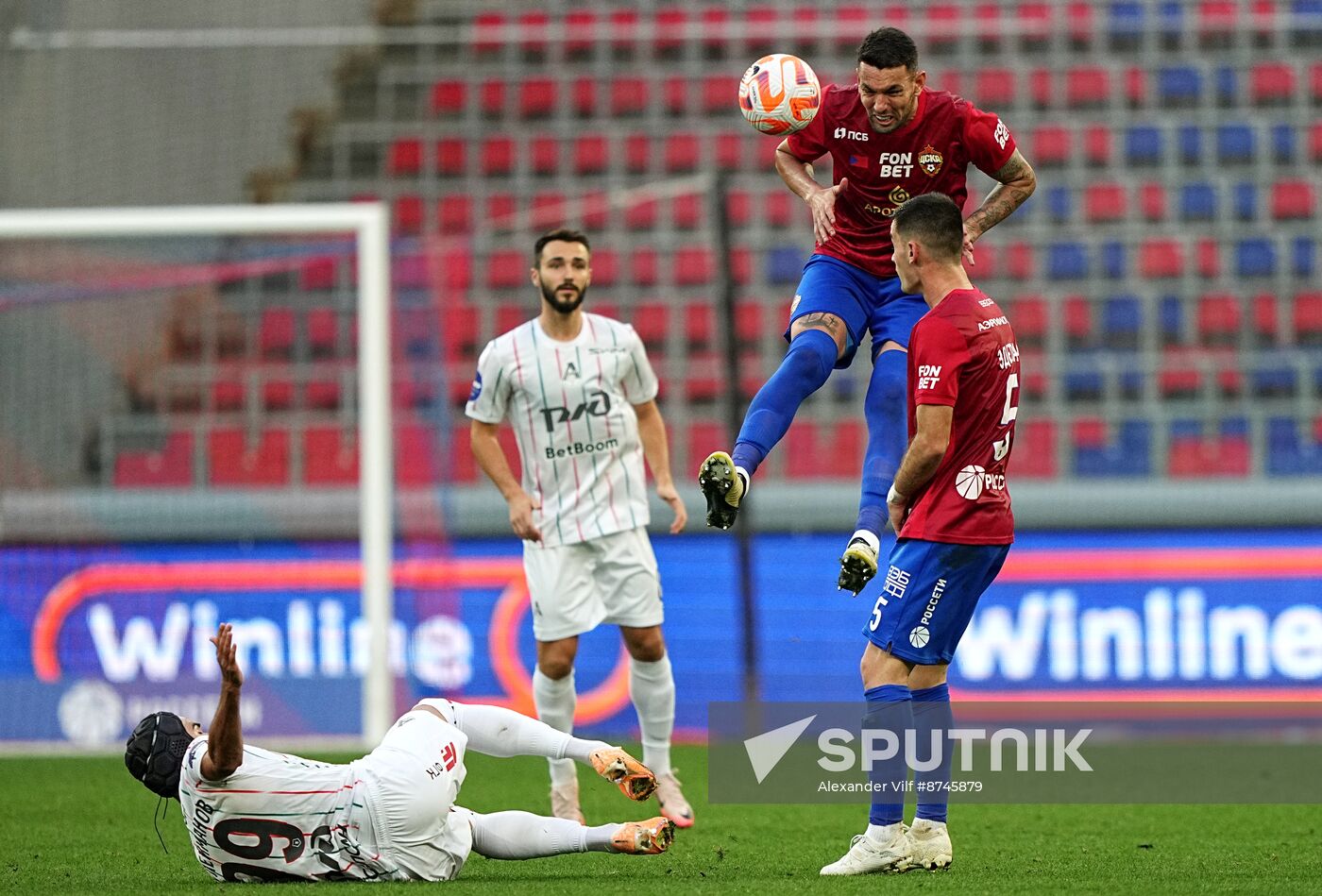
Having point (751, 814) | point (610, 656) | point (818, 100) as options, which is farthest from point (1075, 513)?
point (818, 100)

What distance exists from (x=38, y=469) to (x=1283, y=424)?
783 cm

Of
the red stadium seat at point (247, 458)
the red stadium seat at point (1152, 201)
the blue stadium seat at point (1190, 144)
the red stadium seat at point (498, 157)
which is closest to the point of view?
the red stadium seat at point (247, 458)

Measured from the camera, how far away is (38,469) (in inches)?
410

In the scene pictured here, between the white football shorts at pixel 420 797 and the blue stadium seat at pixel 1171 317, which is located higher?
the blue stadium seat at pixel 1171 317

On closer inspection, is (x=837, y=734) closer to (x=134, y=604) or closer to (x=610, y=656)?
(x=610, y=656)

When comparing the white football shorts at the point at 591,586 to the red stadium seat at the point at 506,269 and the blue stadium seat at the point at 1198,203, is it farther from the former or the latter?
the blue stadium seat at the point at 1198,203

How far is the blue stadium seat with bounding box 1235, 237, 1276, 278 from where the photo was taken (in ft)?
43.4

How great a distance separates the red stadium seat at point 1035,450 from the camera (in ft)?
39.1

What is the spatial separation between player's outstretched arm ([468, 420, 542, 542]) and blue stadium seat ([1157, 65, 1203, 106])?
28.9ft

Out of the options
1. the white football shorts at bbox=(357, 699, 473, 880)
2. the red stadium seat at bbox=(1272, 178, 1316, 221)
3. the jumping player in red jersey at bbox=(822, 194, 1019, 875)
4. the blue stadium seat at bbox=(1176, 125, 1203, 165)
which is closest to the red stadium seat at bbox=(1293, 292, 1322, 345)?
the red stadium seat at bbox=(1272, 178, 1316, 221)

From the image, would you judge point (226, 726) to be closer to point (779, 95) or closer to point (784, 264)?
point (779, 95)

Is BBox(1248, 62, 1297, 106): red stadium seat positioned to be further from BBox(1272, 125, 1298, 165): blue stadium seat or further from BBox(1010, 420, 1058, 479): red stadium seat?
BBox(1010, 420, 1058, 479): red stadium seat

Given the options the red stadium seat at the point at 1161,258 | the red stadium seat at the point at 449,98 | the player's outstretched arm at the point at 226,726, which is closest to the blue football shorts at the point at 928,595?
the player's outstretched arm at the point at 226,726

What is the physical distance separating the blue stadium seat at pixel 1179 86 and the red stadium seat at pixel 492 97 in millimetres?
5178
